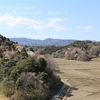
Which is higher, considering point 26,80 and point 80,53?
point 80,53

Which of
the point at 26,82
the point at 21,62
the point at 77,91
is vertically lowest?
the point at 77,91

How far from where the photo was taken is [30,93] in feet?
79.0

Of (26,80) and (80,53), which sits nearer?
(26,80)

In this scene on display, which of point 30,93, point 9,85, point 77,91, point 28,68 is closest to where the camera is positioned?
point 30,93

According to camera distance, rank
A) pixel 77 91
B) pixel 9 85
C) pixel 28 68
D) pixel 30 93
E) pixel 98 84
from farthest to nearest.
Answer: pixel 98 84
pixel 77 91
pixel 28 68
pixel 9 85
pixel 30 93

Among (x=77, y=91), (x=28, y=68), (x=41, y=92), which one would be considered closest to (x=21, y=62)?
(x=28, y=68)

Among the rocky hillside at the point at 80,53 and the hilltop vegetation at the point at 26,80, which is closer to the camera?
the hilltop vegetation at the point at 26,80

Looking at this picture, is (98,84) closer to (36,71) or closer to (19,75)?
(36,71)

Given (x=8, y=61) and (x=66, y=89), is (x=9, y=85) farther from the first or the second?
(x=66, y=89)

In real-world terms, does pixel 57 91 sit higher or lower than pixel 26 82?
lower

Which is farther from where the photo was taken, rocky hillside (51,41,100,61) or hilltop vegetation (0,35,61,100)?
rocky hillside (51,41,100,61)

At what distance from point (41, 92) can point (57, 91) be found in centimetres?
503

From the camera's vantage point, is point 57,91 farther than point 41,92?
Yes

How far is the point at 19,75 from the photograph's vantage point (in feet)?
86.7
